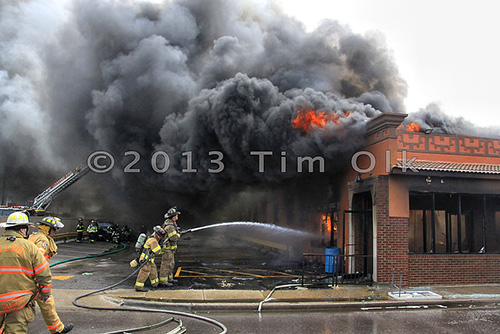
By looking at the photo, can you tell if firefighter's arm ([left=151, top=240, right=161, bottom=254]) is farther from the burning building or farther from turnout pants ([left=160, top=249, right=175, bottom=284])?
the burning building

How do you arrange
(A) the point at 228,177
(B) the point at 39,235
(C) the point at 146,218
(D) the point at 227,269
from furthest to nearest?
(C) the point at 146,218
(A) the point at 228,177
(D) the point at 227,269
(B) the point at 39,235

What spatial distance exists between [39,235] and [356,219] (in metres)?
7.76

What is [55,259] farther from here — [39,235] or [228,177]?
[39,235]

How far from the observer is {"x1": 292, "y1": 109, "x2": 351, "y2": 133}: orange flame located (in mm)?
Answer: 11023

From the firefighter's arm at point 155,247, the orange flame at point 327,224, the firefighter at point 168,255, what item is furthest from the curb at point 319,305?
the orange flame at point 327,224

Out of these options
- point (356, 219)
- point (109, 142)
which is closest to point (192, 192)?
point (109, 142)

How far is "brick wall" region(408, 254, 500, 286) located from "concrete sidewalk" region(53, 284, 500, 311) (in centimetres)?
71

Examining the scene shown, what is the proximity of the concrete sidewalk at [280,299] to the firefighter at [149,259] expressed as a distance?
23 cm

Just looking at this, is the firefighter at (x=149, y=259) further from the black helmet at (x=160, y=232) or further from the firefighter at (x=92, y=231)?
the firefighter at (x=92, y=231)

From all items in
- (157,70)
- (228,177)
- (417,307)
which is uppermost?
(157,70)

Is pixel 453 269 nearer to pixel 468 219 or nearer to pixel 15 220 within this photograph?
pixel 468 219

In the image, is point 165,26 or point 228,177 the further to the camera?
point 165,26

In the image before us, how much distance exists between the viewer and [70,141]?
68.3 feet

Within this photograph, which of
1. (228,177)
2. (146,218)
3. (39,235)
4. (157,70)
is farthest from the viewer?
(146,218)
